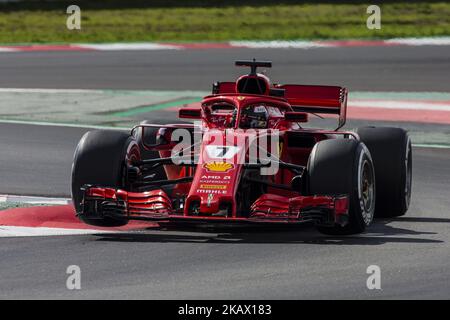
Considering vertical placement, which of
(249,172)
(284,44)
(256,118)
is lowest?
(249,172)

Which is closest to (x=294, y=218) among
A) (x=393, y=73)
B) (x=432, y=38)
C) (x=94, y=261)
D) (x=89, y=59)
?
(x=94, y=261)

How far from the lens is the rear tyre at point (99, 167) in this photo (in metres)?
11.8

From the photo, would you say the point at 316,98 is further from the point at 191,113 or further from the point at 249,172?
the point at 249,172

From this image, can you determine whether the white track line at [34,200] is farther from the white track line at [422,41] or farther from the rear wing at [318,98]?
the white track line at [422,41]

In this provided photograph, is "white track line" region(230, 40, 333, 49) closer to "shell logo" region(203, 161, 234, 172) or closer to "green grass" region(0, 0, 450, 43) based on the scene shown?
"green grass" region(0, 0, 450, 43)

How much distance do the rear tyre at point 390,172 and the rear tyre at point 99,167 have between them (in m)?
2.41

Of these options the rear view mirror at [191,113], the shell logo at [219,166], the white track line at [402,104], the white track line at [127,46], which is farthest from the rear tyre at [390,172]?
the white track line at [127,46]

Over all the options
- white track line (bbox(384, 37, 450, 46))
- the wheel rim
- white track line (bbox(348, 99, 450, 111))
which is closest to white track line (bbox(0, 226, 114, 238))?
the wheel rim

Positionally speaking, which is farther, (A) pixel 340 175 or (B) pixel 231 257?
(A) pixel 340 175

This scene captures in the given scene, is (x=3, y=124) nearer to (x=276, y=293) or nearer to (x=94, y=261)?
(x=94, y=261)

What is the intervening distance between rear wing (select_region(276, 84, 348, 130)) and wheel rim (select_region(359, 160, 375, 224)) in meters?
1.70

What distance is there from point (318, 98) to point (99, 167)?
9.42ft

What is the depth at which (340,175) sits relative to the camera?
11398 mm

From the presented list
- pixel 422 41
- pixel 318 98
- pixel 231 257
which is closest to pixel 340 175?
pixel 231 257
